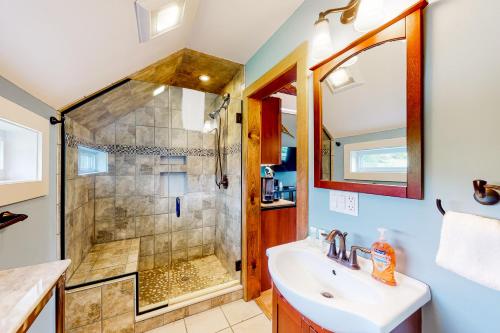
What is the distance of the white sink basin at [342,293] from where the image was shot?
2.07 ft

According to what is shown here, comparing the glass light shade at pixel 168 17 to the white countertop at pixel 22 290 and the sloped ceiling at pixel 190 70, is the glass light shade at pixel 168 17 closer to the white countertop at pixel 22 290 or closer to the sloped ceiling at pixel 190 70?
the sloped ceiling at pixel 190 70

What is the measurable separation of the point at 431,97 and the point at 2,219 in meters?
1.77

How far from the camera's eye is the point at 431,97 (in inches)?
29.3

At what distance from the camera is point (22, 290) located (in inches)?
24.6

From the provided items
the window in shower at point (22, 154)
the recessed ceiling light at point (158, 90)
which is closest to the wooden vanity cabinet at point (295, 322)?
the window in shower at point (22, 154)

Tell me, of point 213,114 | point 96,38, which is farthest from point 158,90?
point 96,38

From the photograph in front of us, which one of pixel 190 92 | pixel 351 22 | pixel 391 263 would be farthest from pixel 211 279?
pixel 351 22

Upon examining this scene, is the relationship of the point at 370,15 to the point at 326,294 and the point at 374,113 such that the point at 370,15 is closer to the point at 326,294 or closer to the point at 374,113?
the point at 374,113

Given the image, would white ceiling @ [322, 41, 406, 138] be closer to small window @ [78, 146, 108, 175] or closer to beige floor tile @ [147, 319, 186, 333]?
beige floor tile @ [147, 319, 186, 333]

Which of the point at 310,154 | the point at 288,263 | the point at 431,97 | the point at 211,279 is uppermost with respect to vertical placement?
the point at 431,97

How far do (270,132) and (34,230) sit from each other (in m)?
2.02

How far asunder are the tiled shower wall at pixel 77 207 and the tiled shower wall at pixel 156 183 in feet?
0.59

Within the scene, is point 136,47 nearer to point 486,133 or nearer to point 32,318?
point 32,318

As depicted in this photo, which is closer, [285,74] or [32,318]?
[32,318]
